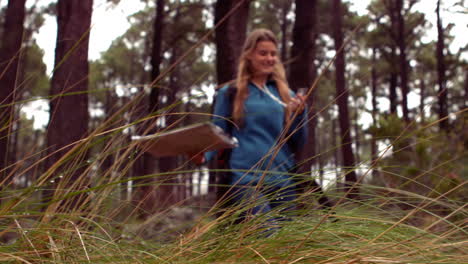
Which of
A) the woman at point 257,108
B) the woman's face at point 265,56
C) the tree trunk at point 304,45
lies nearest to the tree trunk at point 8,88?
the woman at point 257,108

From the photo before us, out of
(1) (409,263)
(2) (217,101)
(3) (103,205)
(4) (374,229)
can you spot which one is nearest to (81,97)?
(2) (217,101)

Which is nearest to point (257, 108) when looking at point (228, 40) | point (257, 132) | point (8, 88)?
point (257, 132)

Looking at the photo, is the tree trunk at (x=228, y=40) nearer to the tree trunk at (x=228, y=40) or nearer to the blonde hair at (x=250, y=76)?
the tree trunk at (x=228, y=40)

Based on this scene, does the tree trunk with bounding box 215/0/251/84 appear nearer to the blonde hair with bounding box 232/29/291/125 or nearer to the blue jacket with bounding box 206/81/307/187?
the blonde hair with bounding box 232/29/291/125

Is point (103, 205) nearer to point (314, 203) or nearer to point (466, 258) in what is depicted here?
point (314, 203)

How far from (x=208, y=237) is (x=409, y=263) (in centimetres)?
48

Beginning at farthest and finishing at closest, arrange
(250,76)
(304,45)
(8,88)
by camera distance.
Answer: (304,45)
(250,76)
(8,88)

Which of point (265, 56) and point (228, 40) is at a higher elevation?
point (228, 40)

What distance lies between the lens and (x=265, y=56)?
7.73ft

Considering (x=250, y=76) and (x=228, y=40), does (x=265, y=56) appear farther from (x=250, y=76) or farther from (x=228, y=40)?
(x=228, y=40)

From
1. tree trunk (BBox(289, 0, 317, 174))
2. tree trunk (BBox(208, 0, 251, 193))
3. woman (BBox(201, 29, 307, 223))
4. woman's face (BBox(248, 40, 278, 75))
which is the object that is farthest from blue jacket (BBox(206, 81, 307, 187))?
tree trunk (BBox(289, 0, 317, 174))

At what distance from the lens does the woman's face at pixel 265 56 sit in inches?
92.5

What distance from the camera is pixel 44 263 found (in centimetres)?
96

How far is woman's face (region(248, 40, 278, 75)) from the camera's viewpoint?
2.35m
